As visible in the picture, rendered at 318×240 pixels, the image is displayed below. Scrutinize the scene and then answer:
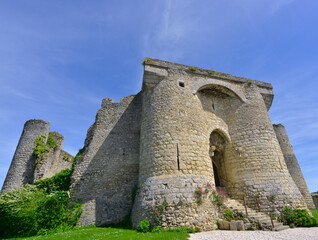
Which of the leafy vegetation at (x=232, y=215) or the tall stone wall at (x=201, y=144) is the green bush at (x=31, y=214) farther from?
the leafy vegetation at (x=232, y=215)

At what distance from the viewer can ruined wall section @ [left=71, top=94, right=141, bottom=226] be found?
993cm

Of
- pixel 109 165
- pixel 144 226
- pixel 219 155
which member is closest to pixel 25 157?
pixel 109 165

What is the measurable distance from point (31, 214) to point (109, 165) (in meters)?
4.50

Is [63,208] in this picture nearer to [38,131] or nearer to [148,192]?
[148,192]

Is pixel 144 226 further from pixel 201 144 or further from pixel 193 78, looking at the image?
pixel 193 78

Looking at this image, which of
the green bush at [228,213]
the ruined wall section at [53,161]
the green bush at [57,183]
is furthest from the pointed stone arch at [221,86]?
the ruined wall section at [53,161]

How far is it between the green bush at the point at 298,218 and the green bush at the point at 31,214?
10904 millimetres

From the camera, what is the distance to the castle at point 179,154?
8.05 metres

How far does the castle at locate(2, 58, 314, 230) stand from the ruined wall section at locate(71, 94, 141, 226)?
54mm

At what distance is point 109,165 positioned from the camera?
11383 mm

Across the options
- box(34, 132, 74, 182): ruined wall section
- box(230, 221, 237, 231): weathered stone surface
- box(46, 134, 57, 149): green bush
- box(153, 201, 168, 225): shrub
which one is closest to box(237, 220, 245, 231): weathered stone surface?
box(230, 221, 237, 231): weathered stone surface

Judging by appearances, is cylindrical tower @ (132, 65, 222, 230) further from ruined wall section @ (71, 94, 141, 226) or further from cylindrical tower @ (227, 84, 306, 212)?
ruined wall section @ (71, 94, 141, 226)

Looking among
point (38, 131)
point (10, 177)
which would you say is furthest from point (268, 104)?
point (10, 177)

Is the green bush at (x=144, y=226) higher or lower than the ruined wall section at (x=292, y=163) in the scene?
lower
